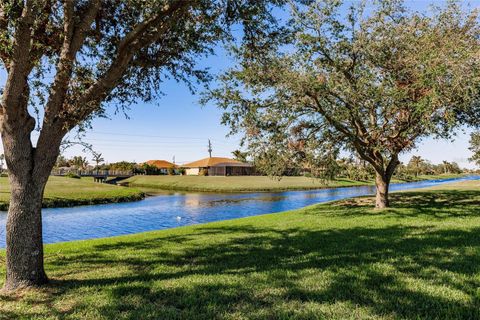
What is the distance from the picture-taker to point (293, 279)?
20.5 feet

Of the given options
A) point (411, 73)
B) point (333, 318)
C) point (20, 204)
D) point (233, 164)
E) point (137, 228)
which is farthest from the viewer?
point (233, 164)

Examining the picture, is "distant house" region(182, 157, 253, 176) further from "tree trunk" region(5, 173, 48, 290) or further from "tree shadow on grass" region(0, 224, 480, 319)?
"tree trunk" region(5, 173, 48, 290)

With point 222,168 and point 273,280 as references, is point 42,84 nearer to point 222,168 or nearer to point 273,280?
point 273,280

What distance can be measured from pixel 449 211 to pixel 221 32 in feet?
47.2

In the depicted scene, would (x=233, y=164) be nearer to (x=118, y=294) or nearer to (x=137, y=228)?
(x=137, y=228)

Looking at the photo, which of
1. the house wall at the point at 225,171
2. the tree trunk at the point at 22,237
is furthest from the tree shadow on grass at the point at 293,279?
the house wall at the point at 225,171

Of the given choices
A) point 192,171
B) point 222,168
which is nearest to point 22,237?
point 222,168

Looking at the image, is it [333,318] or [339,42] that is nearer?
[333,318]

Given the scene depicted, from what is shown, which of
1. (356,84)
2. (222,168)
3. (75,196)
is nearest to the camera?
(356,84)

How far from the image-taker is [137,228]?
77.4ft

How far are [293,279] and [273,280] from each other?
0.40 metres

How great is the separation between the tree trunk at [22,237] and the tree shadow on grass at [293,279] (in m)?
0.60

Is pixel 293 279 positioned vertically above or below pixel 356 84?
below

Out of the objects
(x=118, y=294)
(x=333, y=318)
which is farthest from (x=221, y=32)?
(x=333, y=318)
